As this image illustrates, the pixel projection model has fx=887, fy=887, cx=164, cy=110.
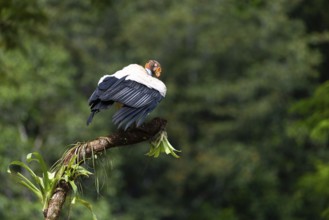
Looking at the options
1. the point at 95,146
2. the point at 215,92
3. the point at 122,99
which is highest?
the point at 215,92

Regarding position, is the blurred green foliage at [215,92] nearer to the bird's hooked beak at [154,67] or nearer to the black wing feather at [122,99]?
the bird's hooked beak at [154,67]

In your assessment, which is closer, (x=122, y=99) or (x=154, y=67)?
(x=122, y=99)

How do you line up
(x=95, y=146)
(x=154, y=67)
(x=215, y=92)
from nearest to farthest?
(x=95, y=146), (x=154, y=67), (x=215, y=92)

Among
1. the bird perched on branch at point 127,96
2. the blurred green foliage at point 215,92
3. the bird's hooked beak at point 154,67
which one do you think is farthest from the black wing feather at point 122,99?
the blurred green foliage at point 215,92

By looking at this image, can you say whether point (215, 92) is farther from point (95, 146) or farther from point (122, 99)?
point (95, 146)

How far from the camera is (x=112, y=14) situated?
2331cm

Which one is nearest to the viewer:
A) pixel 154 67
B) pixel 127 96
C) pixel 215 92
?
pixel 127 96

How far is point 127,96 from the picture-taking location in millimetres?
3943

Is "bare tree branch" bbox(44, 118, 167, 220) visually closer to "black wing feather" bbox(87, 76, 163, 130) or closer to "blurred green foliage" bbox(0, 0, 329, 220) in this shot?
"black wing feather" bbox(87, 76, 163, 130)

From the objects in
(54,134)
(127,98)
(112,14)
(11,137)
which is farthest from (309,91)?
(127,98)

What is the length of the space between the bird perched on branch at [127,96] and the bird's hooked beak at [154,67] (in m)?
0.08

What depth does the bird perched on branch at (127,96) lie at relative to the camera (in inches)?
152

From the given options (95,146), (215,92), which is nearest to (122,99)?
(95,146)

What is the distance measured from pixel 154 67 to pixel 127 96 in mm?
338
